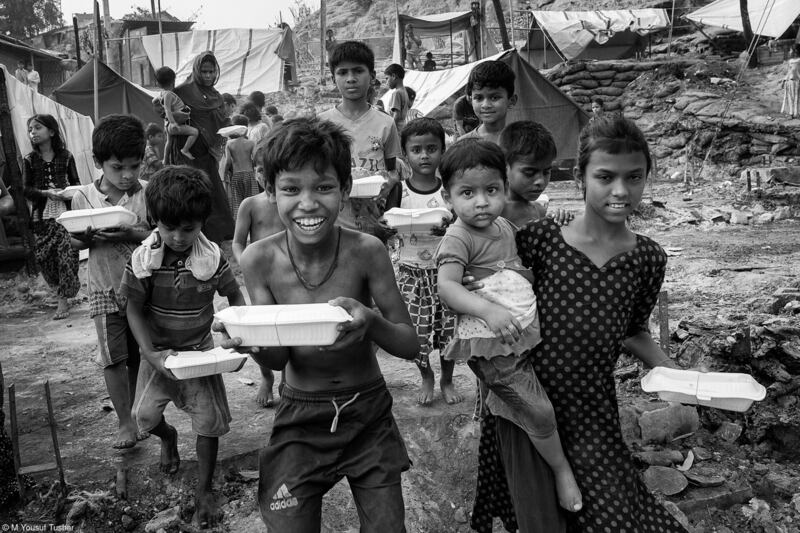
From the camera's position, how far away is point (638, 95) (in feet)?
51.1

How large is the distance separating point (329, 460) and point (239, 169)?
5642mm

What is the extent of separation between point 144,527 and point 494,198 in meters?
1.95

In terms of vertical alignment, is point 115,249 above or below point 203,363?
above

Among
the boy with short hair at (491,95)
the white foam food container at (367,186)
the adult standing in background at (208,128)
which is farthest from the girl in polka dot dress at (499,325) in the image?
the adult standing in background at (208,128)

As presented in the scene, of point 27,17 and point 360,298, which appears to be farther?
point 27,17

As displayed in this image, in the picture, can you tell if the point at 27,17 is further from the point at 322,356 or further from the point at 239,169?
the point at 322,356

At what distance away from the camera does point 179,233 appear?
7.98ft

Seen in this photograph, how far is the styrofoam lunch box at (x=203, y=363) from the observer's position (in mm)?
2100

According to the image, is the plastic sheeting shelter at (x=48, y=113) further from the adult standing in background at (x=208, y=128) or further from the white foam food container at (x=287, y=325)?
the white foam food container at (x=287, y=325)

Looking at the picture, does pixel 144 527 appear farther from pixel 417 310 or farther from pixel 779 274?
pixel 779 274

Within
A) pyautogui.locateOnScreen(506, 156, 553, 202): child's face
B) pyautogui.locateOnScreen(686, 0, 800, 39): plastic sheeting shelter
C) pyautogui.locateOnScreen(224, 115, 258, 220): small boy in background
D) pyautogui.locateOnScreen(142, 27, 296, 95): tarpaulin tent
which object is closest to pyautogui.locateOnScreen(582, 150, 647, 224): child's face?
pyautogui.locateOnScreen(506, 156, 553, 202): child's face

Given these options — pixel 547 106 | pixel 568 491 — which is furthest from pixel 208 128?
pixel 568 491

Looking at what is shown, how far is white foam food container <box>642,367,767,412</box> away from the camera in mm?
1677

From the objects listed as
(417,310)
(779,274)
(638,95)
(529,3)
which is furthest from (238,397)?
(529,3)
